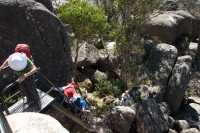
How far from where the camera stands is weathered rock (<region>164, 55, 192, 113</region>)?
22906 mm

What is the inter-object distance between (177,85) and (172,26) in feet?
27.2

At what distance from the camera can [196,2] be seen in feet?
95.9

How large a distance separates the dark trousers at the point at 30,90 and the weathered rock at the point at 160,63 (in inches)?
581

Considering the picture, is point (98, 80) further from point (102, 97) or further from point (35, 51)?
point (35, 51)

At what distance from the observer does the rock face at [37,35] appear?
13.7 meters

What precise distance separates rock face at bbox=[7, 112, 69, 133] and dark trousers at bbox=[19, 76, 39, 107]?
10.2 ft

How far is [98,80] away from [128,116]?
3.95 metres

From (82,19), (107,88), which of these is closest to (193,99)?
(107,88)

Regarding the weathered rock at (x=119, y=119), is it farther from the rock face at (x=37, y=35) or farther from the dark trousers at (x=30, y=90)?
the dark trousers at (x=30, y=90)

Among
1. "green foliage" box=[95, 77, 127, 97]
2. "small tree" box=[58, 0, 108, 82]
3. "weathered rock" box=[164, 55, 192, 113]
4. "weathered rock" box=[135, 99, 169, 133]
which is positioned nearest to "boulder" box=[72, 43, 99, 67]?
"green foliage" box=[95, 77, 127, 97]

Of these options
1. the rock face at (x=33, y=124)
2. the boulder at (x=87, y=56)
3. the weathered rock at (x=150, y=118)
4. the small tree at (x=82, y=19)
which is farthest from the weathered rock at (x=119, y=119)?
the rock face at (x=33, y=124)

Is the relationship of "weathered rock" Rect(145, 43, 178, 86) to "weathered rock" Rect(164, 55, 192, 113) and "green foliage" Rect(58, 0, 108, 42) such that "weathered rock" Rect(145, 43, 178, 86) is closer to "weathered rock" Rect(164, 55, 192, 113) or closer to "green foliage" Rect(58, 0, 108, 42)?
"weathered rock" Rect(164, 55, 192, 113)

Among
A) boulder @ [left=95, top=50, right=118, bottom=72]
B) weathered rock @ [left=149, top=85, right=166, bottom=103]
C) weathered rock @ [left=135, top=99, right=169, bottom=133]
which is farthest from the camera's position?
boulder @ [left=95, top=50, right=118, bottom=72]

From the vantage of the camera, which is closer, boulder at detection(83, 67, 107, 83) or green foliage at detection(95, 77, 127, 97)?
green foliage at detection(95, 77, 127, 97)
